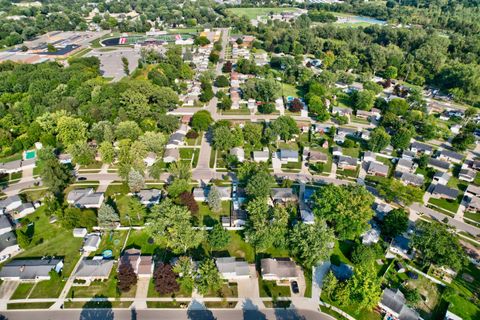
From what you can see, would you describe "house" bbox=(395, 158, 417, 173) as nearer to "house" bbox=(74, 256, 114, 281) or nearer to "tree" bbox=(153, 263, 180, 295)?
"tree" bbox=(153, 263, 180, 295)

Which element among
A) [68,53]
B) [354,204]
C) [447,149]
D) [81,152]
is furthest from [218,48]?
A: [354,204]

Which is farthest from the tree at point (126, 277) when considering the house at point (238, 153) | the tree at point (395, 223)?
the tree at point (395, 223)

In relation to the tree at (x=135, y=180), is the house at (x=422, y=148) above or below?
below

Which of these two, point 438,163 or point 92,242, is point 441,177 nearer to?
point 438,163

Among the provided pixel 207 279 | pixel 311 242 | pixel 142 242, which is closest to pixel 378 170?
pixel 311 242

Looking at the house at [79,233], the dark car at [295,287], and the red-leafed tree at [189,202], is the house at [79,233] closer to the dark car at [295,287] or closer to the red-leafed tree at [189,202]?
the red-leafed tree at [189,202]

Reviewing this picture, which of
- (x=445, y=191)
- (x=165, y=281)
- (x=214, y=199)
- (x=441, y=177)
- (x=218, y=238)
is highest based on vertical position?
(x=214, y=199)

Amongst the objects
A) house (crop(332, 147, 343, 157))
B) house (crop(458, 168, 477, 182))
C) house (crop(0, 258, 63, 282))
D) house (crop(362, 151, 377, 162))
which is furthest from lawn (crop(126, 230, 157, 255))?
house (crop(458, 168, 477, 182))
